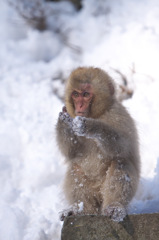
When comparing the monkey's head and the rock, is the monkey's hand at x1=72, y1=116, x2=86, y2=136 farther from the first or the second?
the rock

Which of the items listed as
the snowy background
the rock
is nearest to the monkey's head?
the snowy background

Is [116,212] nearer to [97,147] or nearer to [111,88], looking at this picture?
[97,147]

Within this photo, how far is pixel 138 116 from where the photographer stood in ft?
17.4

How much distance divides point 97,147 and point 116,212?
0.77 m

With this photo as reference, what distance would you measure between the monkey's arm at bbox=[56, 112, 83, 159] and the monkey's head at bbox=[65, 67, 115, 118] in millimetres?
146

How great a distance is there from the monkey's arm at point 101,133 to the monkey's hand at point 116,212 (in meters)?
0.51

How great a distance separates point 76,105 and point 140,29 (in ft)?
11.1

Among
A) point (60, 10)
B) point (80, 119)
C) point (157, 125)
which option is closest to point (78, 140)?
point (80, 119)

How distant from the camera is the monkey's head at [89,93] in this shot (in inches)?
143

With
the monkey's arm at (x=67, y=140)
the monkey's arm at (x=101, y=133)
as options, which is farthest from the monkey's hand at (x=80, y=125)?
the monkey's arm at (x=67, y=140)

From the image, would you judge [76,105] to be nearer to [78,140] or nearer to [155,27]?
[78,140]

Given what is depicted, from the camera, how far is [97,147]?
3.72m

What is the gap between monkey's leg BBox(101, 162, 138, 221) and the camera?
3.29 meters

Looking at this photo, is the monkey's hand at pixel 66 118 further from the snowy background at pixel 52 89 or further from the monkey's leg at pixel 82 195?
the snowy background at pixel 52 89
